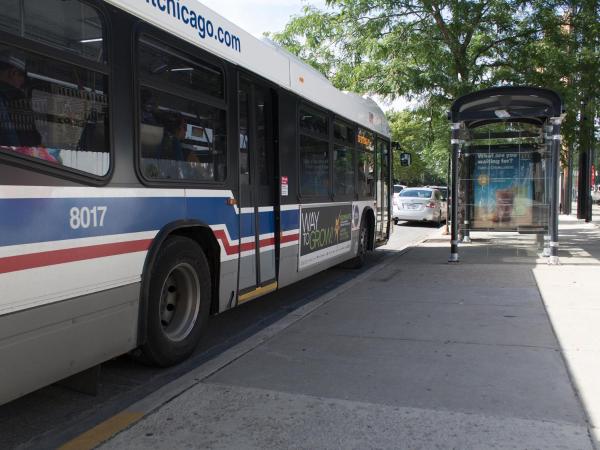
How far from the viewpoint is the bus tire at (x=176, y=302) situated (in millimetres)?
4246

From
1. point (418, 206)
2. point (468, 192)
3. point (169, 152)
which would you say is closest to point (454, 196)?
point (468, 192)

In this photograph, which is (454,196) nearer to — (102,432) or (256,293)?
(256,293)

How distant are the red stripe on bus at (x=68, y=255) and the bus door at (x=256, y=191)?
1650 millimetres

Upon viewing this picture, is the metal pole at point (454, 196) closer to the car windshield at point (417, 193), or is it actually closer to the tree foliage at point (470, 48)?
the tree foliage at point (470, 48)

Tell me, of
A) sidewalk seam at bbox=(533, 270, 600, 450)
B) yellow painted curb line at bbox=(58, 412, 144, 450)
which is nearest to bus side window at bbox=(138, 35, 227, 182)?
yellow painted curb line at bbox=(58, 412, 144, 450)

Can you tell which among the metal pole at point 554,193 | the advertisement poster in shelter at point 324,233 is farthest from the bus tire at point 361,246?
the metal pole at point 554,193

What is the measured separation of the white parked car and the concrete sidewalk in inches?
557

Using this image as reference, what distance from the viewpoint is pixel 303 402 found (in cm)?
392

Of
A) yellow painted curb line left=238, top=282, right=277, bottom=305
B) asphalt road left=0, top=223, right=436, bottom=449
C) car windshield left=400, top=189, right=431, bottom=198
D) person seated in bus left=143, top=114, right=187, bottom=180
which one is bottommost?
asphalt road left=0, top=223, right=436, bottom=449

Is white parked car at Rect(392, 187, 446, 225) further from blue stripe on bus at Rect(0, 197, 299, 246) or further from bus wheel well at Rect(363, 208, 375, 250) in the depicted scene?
blue stripe on bus at Rect(0, 197, 299, 246)

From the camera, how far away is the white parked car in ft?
71.1

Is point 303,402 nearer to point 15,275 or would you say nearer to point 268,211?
point 15,275

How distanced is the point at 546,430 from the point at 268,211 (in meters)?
3.52

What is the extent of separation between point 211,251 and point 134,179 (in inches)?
50.9
